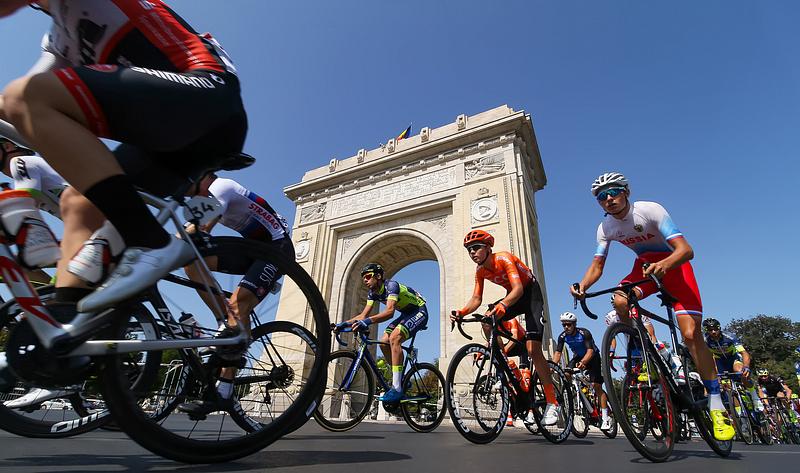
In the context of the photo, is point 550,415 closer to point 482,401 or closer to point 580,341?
point 482,401

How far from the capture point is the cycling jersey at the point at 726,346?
575cm

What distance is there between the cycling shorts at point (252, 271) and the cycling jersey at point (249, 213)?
0.88m

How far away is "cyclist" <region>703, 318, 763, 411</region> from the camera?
18.1ft

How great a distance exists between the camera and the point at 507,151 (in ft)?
40.5

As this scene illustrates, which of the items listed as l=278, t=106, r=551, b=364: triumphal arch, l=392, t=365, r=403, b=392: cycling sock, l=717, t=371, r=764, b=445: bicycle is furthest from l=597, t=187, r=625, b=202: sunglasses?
l=278, t=106, r=551, b=364: triumphal arch

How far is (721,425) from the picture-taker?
2139 mm

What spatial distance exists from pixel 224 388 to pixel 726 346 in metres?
7.36

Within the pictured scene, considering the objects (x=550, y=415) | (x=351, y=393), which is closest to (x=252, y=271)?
(x=550, y=415)

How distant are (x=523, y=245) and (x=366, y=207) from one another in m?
6.16

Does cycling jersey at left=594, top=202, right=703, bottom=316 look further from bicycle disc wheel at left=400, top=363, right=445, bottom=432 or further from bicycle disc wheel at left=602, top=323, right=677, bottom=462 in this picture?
bicycle disc wheel at left=400, top=363, right=445, bottom=432

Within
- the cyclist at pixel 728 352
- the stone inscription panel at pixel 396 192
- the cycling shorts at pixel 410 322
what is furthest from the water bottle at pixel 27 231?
the stone inscription panel at pixel 396 192

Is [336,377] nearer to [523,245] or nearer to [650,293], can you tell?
[650,293]

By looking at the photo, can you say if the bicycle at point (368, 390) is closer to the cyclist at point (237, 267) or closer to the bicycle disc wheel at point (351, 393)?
the bicycle disc wheel at point (351, 393)

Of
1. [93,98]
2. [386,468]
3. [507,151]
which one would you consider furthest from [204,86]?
[507,151]
